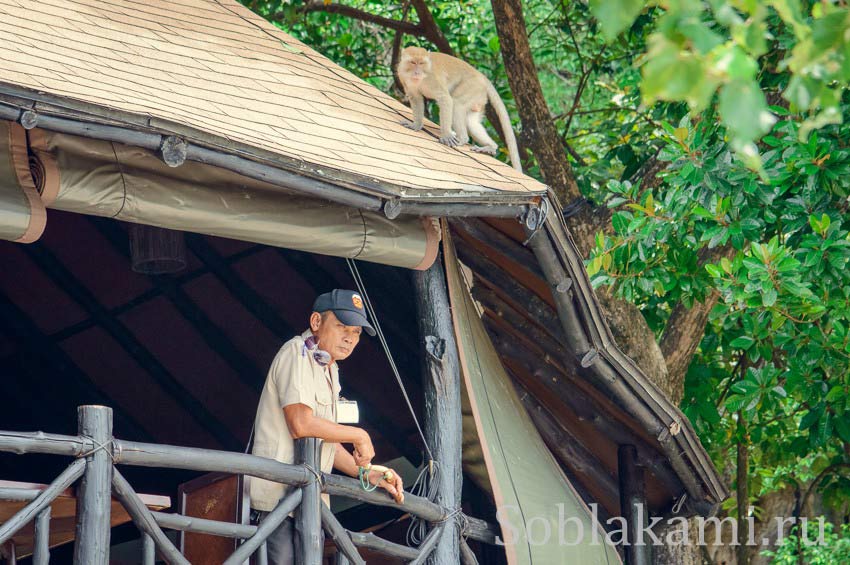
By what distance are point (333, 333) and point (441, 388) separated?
680 millimetres

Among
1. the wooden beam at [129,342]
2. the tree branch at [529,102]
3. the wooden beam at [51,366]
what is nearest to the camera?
the wooden beam at [129,342]

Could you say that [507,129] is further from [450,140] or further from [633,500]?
[633,500]

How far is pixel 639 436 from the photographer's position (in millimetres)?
6668

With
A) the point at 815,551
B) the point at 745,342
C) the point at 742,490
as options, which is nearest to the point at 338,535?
the point at 745,342

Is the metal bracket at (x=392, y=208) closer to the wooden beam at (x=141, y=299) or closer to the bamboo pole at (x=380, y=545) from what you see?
the bamboo pole at (x=380, y=545)

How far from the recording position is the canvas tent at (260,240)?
14.7 feet

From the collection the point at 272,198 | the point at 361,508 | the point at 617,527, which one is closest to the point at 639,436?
the point at 617,527

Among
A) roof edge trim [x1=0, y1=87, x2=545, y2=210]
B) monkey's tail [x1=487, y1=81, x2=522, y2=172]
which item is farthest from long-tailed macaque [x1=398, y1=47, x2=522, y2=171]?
roof edge trim [x1=0, y1=87, x2=545, y2=210]

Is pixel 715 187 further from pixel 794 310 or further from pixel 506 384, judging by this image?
pixel 506 384

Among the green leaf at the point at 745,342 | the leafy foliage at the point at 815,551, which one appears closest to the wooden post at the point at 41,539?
the green leaf at the point at 745,342

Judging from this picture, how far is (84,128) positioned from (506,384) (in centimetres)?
290

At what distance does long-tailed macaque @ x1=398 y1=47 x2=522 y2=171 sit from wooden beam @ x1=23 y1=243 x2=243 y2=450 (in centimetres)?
219

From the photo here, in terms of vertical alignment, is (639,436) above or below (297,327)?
below

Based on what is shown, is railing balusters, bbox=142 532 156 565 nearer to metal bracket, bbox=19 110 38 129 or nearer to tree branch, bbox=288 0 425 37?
metal bracket, bbox=19 110 38 129
